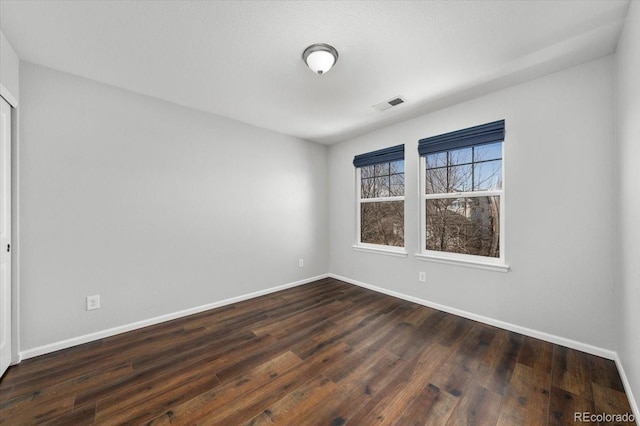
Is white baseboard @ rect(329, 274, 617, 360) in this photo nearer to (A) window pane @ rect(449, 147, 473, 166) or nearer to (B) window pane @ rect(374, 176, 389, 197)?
(B) window pane @ rect(374, 176, 389, 197)

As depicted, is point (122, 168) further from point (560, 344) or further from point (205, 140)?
point (560, 344)

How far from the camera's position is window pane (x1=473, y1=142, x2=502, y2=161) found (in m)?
2.73

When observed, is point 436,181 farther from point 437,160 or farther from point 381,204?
point 381,204

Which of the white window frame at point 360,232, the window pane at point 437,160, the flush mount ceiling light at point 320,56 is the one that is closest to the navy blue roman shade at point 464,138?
the window pane at point 437,160

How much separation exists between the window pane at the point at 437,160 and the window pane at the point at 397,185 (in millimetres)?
454

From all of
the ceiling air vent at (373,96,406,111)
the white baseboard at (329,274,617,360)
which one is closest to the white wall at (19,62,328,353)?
the ceiling air vent at (373,96,406,111)

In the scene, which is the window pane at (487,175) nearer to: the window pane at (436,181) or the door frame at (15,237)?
the window pane at (436,181)

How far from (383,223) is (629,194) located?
249 cm

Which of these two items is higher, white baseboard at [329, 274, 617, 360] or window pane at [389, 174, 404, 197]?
window pane at [389, 174, 404, 197]

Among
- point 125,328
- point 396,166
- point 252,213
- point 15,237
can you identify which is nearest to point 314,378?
point 125,328

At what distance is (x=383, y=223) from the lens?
3904mm

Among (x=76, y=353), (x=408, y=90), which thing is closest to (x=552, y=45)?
(x=408, y=90)

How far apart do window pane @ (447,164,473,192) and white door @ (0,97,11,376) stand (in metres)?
4.13

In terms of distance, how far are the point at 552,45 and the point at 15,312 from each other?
4.67 m
